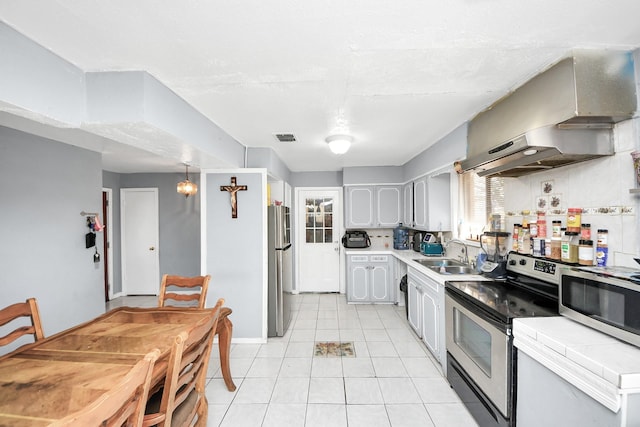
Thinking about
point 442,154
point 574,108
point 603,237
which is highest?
point 442,154

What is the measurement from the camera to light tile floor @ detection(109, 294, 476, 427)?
1967 millimetres

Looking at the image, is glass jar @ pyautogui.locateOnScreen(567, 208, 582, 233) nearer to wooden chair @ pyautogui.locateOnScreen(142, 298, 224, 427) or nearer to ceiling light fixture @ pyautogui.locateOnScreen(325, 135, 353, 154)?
ceiling light fixture @ pyautogui.locateOnScreen(325, 135, 353, 154)

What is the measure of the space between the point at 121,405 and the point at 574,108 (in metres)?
2.38

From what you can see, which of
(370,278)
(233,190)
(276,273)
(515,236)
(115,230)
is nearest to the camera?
(515,236)

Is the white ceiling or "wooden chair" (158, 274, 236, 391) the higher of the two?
the white ceiling

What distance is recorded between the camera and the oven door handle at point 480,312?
1.54 m

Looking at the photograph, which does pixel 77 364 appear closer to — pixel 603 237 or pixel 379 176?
pixel 603 237

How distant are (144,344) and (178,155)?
1.64 meters

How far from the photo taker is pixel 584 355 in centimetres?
109

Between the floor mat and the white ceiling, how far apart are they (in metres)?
2.42

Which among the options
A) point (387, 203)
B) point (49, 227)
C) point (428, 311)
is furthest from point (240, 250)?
point (387, 203)

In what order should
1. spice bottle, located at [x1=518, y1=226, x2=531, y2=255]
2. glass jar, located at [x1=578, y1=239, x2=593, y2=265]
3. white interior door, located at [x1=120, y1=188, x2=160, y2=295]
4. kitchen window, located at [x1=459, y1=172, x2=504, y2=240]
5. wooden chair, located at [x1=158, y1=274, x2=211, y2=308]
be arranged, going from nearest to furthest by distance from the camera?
glass jar, located at [x1=578, y1=239, x2=593, y2=265]
spice bottle, located at [x1=518, y1=226, x2=531, y2=255]
wooden chair, located at [x1=158, y1=274, x2=211, y2=308]
kitchen window, located at [x1=459, y1=172, x2=504, y2=240]
white interior door, located at [x1=120, y1=188, x2=160, y2=295]

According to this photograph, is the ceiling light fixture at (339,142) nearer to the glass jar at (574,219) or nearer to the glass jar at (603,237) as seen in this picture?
the glass jar at (574,219)

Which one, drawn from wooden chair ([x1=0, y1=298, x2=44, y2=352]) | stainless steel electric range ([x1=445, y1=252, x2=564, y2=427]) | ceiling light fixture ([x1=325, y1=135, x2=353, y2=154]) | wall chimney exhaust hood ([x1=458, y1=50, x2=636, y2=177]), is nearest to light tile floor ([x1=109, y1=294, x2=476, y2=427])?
stainless steel electric range ([x1=445, y1=252, x2=564, y2=427])
